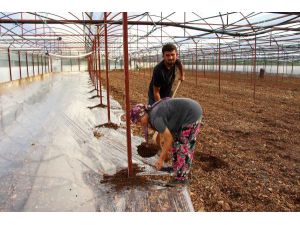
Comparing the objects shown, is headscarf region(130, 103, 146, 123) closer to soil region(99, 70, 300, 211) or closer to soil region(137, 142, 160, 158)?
soil region(99, 70, 300, 211)

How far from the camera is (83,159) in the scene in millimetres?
4887

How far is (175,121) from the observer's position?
3604 mm

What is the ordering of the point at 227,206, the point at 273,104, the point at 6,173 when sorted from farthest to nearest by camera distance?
the point at 273,104 → the point at 6,173 → the point at 227,206

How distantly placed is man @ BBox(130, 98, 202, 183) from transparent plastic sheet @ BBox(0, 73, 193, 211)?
0.43 meters

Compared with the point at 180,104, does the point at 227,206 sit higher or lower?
lower

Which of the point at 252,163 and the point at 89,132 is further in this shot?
the point at 89,132

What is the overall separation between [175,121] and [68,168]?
5.85 ft

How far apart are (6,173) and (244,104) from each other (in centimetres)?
825

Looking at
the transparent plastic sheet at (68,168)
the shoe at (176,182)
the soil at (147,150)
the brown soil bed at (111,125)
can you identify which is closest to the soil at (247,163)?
the shoe at (176,182)

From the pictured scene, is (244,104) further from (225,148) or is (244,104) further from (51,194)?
(51,194)

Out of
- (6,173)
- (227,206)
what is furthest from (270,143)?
(6,173)

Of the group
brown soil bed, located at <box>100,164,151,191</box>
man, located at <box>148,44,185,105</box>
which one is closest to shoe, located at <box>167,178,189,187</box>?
brown soil bed, located at <box>100,164,151,191</box>

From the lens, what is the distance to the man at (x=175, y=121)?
11.1 feet

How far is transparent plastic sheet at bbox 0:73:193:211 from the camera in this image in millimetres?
3406
